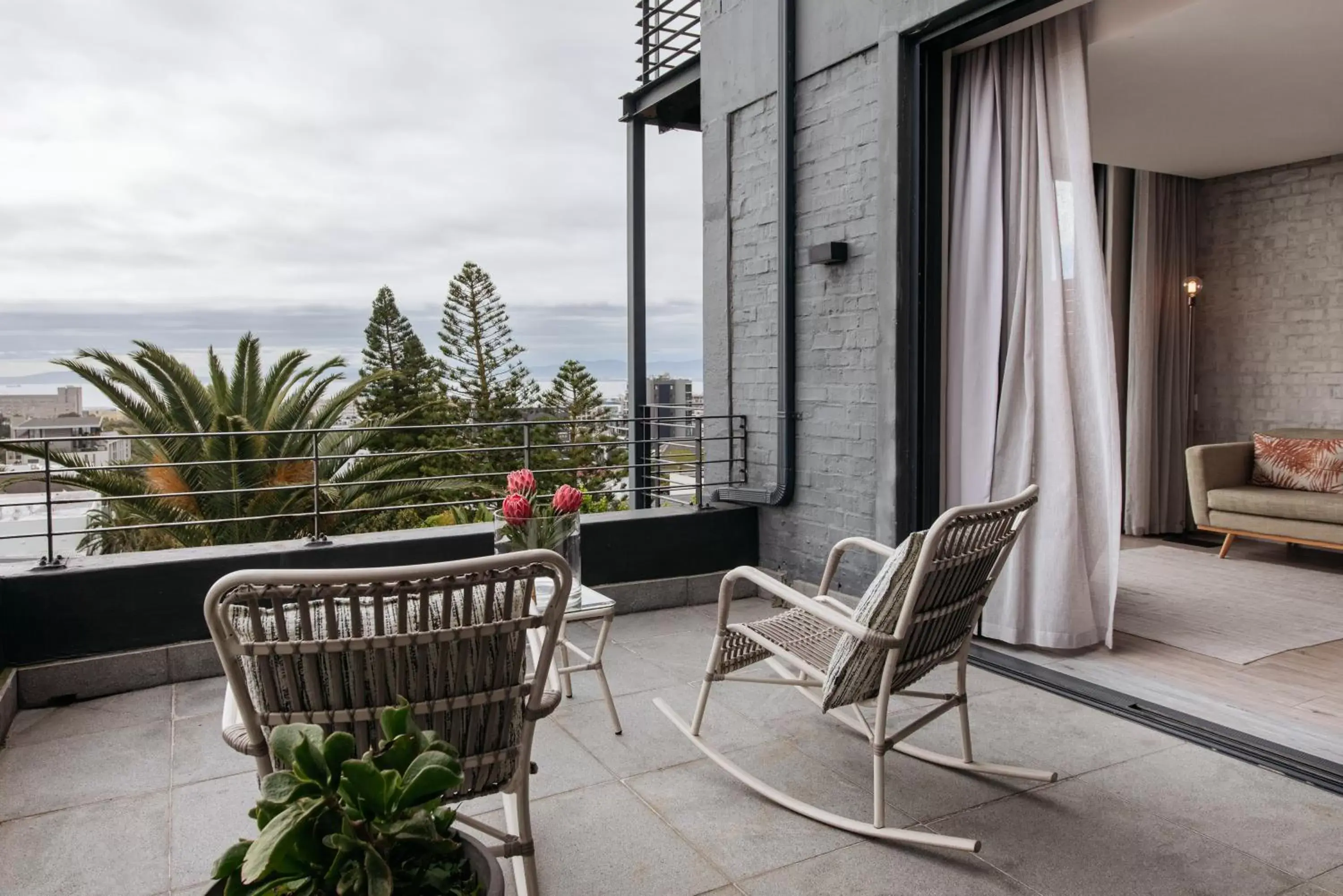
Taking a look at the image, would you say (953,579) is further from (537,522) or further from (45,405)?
(45,405)

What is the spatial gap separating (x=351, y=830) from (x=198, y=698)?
8.20ft

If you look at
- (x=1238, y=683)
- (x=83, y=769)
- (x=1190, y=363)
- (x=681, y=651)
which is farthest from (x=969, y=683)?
(x=1190, y=363)

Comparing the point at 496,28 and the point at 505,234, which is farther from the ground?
the point at 496,28

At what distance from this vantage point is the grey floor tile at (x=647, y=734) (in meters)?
2.56

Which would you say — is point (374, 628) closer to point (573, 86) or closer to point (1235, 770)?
point (1235, 770)

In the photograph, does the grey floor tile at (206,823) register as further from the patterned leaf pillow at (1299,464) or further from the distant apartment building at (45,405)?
the distant apartment building at (45,405)

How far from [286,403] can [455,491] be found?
258cm

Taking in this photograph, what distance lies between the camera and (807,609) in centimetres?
225

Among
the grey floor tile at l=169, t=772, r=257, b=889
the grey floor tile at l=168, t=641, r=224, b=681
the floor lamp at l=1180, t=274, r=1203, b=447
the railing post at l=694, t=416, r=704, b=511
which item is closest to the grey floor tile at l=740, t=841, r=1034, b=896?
the grey floor tile at l=169, t=772, r=257, b=889

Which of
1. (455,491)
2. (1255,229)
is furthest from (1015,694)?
(455,491)

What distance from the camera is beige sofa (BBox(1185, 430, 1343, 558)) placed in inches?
201

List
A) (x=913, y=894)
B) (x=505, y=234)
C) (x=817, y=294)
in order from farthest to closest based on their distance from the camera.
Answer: (x=505, y=234)
(x=817, y=294)
(x=913, y=894)

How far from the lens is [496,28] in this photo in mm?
17359

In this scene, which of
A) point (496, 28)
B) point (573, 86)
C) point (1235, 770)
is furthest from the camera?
point (573, 86)
